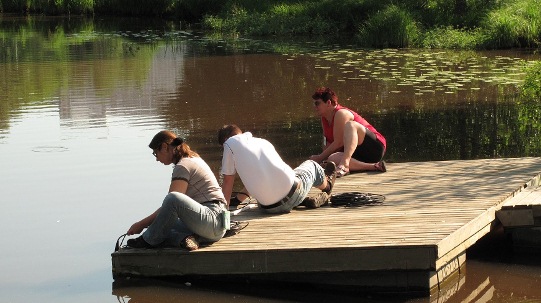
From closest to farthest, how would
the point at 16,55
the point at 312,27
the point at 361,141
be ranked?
the point at 361,141 < the point at 16,55 < the point at 312,27

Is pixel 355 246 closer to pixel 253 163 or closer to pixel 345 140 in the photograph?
pixel 253 163

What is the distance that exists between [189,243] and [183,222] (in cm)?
19

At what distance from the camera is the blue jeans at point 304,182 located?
9008 millimetres

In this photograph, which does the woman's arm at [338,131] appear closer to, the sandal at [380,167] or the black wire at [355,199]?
the sandal at [380,167]

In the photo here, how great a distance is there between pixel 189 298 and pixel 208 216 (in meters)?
0.64

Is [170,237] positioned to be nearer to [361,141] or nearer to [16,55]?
[361,141]

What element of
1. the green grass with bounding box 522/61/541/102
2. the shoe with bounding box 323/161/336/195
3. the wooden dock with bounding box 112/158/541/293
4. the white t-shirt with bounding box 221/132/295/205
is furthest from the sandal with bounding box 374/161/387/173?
the green grass with bounding box 522/61/541/102

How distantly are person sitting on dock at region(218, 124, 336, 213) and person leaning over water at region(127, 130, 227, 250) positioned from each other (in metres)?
0.38

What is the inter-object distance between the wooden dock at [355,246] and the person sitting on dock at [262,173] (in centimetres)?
14

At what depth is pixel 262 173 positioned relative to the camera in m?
8.74

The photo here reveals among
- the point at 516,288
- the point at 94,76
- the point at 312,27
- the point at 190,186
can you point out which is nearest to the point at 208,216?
the point at 190,186

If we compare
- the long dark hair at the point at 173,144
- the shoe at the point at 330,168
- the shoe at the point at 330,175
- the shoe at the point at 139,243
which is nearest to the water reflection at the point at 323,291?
the shoe at the point at 139,243

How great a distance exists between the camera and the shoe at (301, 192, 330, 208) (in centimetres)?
919

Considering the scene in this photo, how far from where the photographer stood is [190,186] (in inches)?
329
